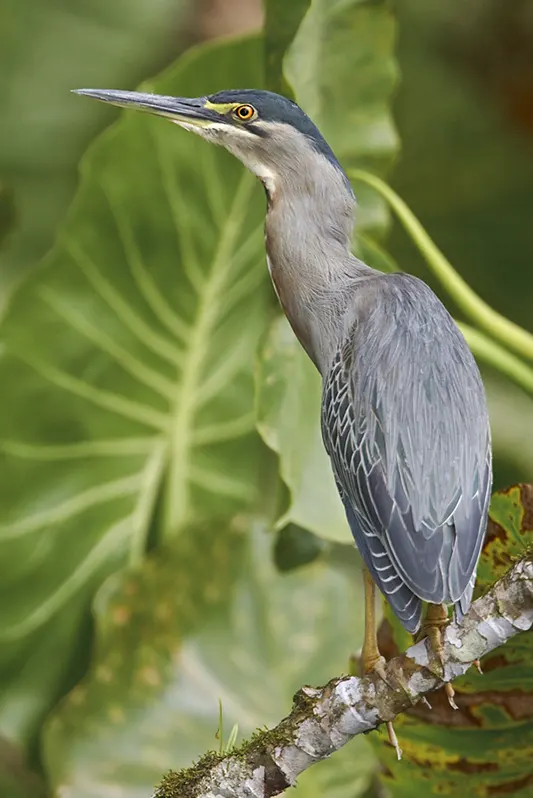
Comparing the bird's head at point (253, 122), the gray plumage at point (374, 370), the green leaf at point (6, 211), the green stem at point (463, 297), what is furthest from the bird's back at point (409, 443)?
the green leaf at point (6, 211)

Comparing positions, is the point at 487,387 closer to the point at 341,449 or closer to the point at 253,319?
the point at 253,319

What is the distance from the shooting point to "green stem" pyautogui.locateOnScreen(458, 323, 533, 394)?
106cm

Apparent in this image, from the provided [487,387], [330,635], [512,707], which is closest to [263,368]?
[512,707]

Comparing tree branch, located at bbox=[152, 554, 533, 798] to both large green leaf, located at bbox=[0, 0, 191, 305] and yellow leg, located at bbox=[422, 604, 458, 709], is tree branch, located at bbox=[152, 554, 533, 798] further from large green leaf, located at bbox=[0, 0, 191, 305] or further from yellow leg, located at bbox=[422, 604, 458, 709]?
large green leaf, located at bbox=[0, 0, 191, 305]

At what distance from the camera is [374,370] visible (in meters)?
0.78

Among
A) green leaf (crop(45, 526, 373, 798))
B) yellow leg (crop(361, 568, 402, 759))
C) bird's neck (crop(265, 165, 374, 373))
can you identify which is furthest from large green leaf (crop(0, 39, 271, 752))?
yellow leg (crop(361, 568, 402, 759))

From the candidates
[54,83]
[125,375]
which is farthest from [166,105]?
[54,83]

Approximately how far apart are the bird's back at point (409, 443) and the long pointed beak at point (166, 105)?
7.8 inches

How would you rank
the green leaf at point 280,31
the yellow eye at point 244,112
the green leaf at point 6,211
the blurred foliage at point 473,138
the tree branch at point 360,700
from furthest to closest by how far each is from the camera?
the blurred foliage at point 473,138 → the green leaf at point 6,211 → the green leaf at point 280,31 → the yellow eye at point 244,112 → the tree branch at point 360,700

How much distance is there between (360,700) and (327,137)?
676mm

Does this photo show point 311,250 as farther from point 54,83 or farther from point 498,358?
point 54,83

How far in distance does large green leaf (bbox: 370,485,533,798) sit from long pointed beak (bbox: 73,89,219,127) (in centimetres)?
39

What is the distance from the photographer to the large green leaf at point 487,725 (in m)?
0.82

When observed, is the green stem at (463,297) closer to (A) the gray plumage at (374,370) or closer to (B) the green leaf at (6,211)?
(A) the gray plumage at (374,370)
